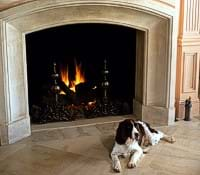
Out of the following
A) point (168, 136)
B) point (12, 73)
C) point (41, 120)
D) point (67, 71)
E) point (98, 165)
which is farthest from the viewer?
point (67, 71)

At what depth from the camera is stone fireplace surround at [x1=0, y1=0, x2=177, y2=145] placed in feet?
10.4

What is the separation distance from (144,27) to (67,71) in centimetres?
104

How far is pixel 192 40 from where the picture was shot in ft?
12.6

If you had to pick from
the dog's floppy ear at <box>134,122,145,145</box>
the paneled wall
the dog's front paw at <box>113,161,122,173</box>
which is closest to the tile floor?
the dog's front paw at <box>113,161,122,173</box>

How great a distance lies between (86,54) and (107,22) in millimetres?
712

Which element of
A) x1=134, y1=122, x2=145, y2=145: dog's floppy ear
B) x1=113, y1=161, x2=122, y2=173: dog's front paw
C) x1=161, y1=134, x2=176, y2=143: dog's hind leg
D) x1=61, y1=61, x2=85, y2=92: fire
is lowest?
x1=113, y1=161, x2=122, y2=173: dog's front paw

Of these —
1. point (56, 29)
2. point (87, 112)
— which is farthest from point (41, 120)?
point (56, 29)

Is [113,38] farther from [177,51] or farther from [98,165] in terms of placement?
[98,165]

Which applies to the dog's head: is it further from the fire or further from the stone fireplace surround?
the fire

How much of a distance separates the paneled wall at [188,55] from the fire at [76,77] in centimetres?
110

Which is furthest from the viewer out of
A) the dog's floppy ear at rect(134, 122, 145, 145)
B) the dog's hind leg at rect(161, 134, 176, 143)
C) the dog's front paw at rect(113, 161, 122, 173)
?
the dog's hind leg at rect(161, 134, 176, 143)

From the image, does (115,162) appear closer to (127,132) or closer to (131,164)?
(131,164)

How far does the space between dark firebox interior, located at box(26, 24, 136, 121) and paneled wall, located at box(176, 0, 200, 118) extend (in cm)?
53

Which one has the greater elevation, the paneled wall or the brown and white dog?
the paneled wall
